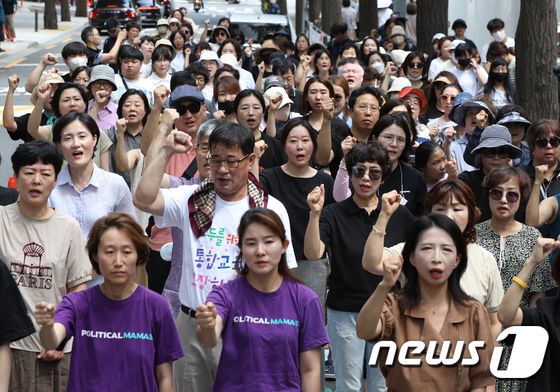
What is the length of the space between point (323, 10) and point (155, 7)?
23061 millimetres

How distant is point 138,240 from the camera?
5.85 m

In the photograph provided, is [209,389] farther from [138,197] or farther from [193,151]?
[193,151]

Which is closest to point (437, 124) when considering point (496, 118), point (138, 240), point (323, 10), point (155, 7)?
point (496, 118)

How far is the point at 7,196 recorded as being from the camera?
24.7 ft

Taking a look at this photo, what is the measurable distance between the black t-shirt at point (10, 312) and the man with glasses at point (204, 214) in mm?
1294

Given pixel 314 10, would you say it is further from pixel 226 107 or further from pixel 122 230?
pixel 122 230

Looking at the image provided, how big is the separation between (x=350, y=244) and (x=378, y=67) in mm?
9349

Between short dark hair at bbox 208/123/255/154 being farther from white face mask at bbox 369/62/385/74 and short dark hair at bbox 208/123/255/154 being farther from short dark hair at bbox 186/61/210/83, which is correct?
white face mask at bbox 369/62/385/74

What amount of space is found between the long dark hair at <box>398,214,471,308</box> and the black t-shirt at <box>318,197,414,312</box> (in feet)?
5.94

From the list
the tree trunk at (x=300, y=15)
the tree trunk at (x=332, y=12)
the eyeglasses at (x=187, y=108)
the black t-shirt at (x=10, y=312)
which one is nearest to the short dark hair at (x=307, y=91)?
the eyeglasses at (x=187, y=108)

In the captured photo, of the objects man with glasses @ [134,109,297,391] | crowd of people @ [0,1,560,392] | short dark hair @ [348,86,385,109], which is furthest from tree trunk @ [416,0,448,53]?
man with glasses @ [134,109,297,391]

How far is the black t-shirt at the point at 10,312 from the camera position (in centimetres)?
525
